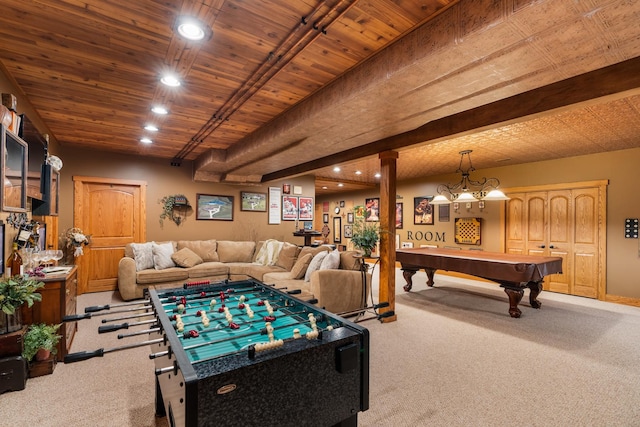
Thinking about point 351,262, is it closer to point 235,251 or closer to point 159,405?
point 159,405

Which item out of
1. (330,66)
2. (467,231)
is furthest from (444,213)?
(330,66)

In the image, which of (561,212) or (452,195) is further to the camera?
(452,195)

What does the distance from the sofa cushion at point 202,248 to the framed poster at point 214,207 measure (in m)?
0.70

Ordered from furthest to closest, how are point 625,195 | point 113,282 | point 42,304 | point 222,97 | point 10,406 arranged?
point 113,282 < point 625,195 < point 222,97 < point 42,304 < point 10,406

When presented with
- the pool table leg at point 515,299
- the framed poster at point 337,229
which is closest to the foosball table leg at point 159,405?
the pool table leg at point 515,299

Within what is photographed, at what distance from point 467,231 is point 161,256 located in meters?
6.66

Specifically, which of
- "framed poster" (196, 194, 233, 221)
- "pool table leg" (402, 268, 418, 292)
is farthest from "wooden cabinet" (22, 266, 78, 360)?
"pool table leg" (402, 268, 418, 292)

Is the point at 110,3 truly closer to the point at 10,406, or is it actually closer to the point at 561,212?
the point at 10,406

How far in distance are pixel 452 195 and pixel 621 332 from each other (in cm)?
421

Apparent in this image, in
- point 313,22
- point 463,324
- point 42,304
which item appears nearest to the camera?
point 313,22

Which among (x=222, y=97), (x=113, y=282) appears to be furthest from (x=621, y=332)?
(x=113, y=282)

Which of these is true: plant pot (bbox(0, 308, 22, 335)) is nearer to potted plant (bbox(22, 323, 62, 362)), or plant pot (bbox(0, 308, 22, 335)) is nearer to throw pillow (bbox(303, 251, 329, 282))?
potted plant (bbox(22, 323, 62, 362))

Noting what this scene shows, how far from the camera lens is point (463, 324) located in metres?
3.92

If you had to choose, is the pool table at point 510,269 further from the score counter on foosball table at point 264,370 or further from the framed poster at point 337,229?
the framed poster at point 337,229
